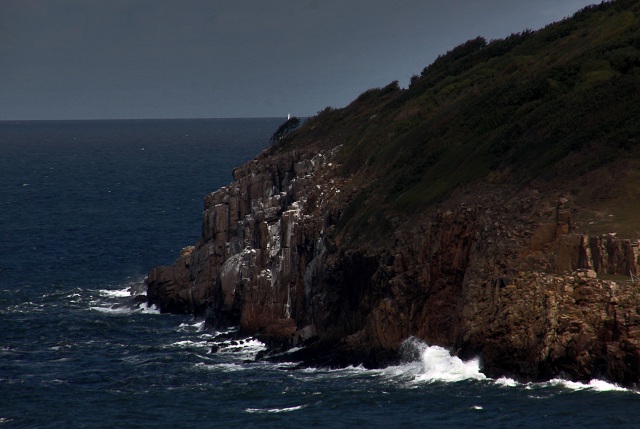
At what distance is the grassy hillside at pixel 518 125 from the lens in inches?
2365

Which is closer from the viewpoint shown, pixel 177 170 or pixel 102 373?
pixel 102 373

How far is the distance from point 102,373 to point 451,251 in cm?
2113

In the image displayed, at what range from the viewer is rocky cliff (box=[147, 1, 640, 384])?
50.1 m

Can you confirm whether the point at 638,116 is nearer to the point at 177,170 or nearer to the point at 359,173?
the point at 359,173

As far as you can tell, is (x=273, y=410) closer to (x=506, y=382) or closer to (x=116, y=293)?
(x=506, y=382)

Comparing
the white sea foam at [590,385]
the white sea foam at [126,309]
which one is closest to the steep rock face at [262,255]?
the white sea foam at [126,309]

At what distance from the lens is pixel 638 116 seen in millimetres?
61375

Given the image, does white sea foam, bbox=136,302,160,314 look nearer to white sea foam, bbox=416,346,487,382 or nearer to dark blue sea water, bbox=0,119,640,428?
dark blue sea water, bbox=0,119,640,428

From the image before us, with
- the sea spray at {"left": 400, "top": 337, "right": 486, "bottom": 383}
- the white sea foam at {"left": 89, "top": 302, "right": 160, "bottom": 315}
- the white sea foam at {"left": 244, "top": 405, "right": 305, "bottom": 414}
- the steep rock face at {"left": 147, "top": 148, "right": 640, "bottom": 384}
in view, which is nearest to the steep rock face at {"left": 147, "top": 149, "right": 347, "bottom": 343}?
the steep rock face at {"left": 147, "top": 148, "right": 640, "bottom": 384}

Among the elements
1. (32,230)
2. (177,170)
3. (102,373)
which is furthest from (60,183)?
(102,373)

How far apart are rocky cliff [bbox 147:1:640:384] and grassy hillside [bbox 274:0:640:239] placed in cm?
19

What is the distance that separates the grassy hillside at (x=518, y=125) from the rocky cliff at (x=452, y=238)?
192 millimetres

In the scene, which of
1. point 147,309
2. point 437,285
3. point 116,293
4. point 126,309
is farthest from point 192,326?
point 437,285

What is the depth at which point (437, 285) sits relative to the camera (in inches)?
2287
